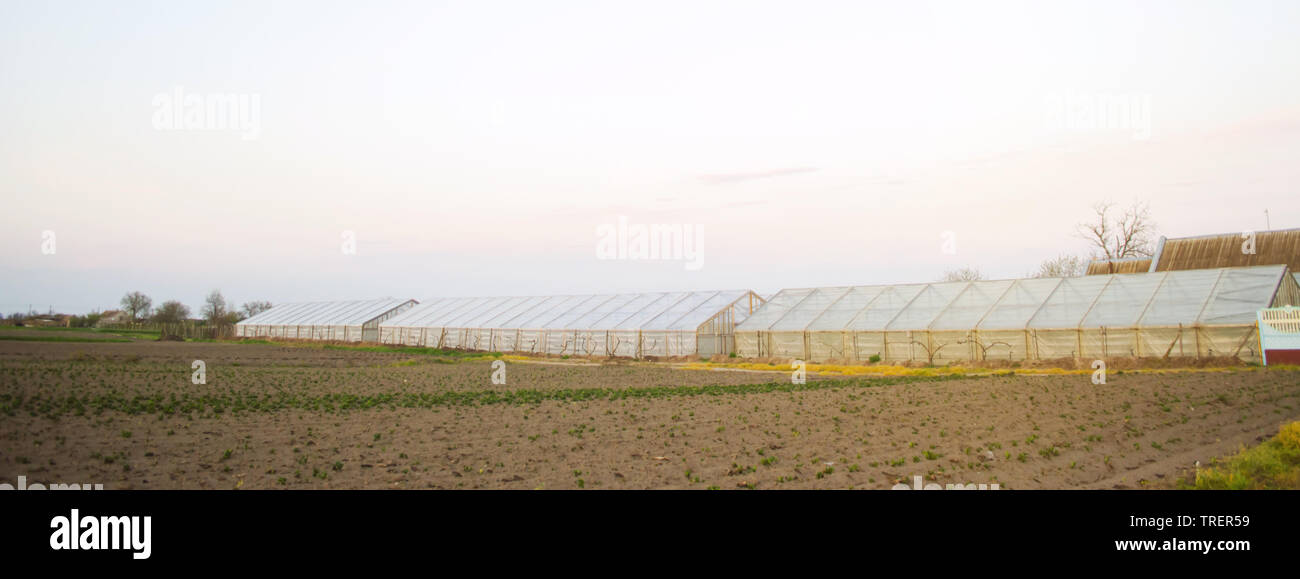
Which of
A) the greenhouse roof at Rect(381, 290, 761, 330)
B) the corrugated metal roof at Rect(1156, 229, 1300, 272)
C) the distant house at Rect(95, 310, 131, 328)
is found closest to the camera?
the corrugated metal roof at Rect(1156, 229, 1300, 272)

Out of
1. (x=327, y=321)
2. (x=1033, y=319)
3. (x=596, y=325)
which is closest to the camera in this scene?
(x=1033, y=319)

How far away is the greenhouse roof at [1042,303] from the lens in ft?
95.1

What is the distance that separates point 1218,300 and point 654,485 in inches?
1158

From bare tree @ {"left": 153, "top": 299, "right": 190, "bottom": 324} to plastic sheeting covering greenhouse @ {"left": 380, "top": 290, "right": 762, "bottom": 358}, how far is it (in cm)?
7285

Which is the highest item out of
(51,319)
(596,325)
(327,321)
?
(51,319)

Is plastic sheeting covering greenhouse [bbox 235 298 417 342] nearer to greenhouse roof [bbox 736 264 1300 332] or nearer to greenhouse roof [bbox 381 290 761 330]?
greenhouse roof [bbox 381 290 761 330]

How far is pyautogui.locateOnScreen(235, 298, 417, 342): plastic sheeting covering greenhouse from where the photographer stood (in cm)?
6675

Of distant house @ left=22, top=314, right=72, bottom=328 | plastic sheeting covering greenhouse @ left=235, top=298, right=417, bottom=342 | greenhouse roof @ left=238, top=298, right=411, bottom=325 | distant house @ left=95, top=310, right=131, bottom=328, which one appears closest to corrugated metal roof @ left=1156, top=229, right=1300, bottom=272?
plastic sheeting covering greenhouse @ left=235, top=298, right=417, bottom=342

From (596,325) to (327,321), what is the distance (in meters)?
37.4

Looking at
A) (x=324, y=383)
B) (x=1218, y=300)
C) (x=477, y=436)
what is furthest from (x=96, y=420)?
(x=1218, y=300)

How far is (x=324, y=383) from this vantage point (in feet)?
83.3

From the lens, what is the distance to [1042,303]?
109 ft

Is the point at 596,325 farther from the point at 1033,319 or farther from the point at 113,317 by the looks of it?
the point at 113,317

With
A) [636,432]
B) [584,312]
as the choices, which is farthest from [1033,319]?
[584,312]
